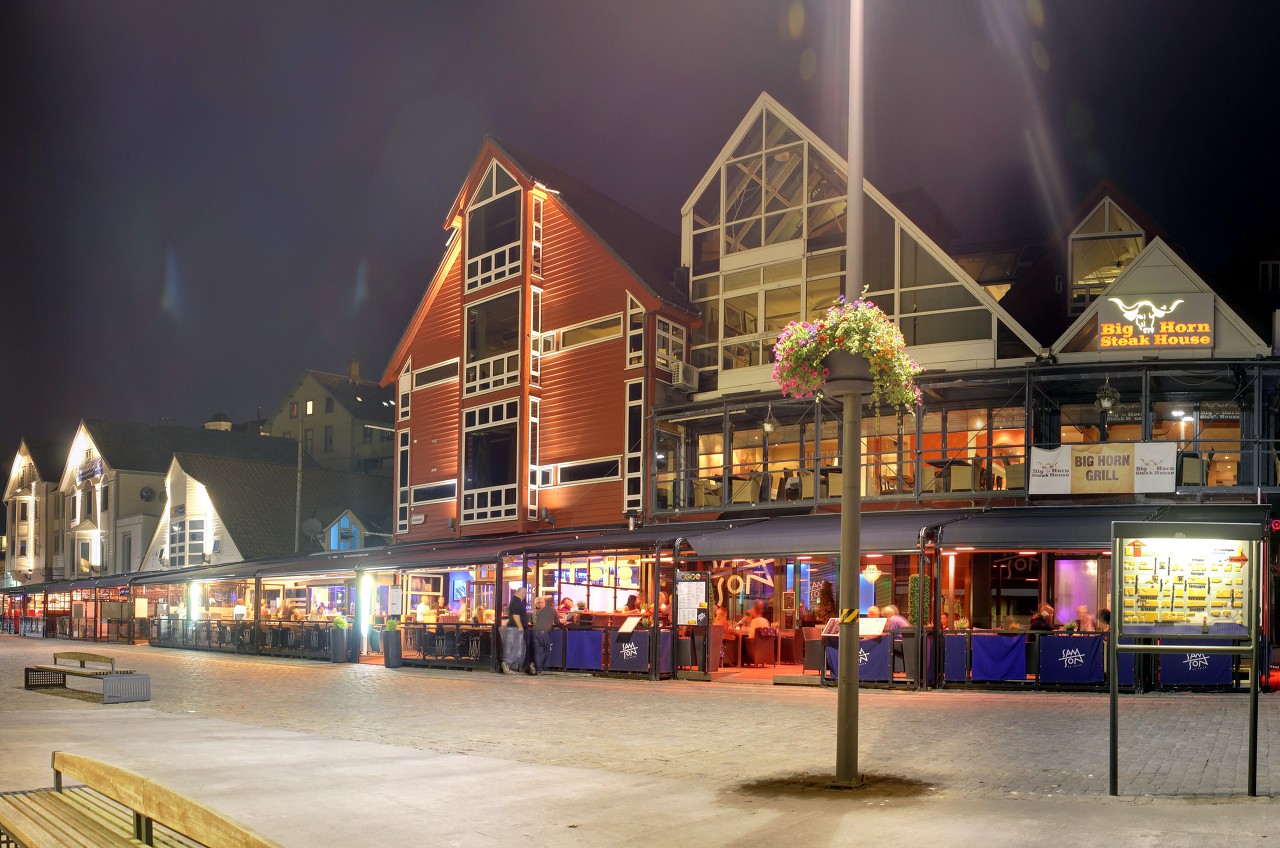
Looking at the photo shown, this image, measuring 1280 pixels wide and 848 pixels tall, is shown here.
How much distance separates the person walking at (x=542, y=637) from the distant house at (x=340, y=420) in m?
35.9

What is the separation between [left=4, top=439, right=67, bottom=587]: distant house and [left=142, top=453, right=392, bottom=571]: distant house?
56.5 ft

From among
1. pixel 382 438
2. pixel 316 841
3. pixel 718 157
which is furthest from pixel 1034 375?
pixel 382 438

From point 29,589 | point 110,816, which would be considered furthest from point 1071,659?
point 29,589

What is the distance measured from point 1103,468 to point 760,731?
38.4 ft

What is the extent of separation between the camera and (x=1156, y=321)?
23594 millimetres

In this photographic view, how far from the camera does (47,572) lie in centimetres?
7000

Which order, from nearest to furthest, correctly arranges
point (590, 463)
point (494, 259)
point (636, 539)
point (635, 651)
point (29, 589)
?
point (635, 651)
point (636, 539)
point (590, 463)
point (494, 259)
point (29, 589)

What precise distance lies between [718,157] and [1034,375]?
34.4 feet

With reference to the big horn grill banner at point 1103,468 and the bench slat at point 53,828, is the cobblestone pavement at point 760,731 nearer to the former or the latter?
the bench slat at point 53,828

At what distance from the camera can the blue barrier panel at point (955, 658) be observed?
2033 centimetres

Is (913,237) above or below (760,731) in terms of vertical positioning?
above

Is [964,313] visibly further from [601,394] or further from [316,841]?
[316,841]

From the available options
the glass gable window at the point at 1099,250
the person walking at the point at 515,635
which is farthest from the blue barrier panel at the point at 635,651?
the glass gable window at the point at 1099,250

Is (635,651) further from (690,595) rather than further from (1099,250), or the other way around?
(1099,250)
